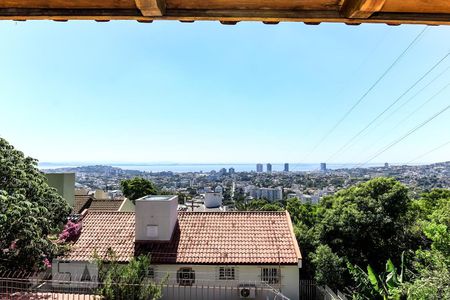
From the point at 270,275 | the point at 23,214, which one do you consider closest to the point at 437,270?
the point at 270,275

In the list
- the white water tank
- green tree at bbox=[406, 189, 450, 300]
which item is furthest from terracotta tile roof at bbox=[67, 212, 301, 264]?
the white water tank

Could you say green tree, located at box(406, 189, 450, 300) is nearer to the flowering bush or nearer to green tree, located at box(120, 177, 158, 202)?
the flowering bush

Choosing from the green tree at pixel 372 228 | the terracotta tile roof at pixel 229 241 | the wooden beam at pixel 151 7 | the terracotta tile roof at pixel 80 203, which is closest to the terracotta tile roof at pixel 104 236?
the terracotta tile roof at pixel 229 241

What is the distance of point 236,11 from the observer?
2674mm

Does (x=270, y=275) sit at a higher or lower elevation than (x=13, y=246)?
lower

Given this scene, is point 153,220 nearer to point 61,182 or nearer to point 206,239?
point 206,239

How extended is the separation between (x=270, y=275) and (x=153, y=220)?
6845 mm

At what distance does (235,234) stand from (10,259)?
35.3ft

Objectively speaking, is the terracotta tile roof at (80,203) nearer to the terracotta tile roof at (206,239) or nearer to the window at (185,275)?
the terracotta tile roof at (206,239)

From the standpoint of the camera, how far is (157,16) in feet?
8.86

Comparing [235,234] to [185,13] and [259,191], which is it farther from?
[259,191]

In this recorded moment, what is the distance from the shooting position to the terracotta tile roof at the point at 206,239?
17.8 meters

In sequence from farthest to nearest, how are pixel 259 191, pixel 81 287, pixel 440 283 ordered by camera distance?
1. pixel 259 191
2. pixel 81 287
3. pixel 440 283

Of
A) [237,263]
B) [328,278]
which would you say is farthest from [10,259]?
Result: [328,278]
